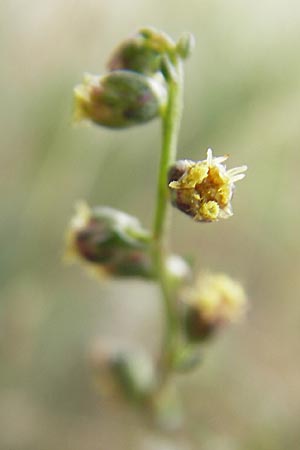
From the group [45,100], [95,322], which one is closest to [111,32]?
[45,100]

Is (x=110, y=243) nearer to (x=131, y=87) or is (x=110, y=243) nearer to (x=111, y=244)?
(x=111, y=244)

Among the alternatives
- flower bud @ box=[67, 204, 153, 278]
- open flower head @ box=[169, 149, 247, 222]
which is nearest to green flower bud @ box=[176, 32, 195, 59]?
open flower head @ box=[169, 149, 247, 222]

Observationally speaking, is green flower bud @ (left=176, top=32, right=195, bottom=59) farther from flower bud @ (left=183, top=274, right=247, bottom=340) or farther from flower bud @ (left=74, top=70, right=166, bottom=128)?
flower bud @ (left=183, top=274, right=247, bottom=340)

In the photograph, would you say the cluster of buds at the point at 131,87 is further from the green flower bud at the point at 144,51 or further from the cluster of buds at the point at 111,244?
the cluster of buds at the point at 111,244

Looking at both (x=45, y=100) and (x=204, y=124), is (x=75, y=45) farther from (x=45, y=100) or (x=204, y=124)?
(x=204, y=124)

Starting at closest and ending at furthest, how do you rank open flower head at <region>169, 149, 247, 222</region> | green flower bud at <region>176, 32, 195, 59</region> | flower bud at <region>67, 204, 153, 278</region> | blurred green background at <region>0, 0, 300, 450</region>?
1. open flower head at <region>169, 149, 247, 222</region>
2. green flower bud at <region>176, 32, 195, 59</region>
3. flower bud at <region>67, 204, 153, 278</region>
4. blurred green background at <region>0, 0, 300, 450</region>
